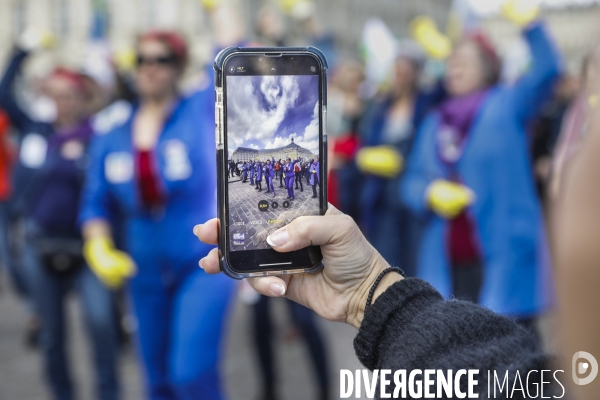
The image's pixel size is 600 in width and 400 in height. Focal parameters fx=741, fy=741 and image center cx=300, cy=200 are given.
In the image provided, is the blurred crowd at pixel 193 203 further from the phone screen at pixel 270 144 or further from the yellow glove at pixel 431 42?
the phone screen at pixel 270 144

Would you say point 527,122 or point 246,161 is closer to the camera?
point 246,161

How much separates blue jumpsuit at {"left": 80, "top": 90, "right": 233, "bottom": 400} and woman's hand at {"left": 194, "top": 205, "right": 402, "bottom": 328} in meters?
1.59

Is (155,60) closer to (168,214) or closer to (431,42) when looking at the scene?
(168,214)

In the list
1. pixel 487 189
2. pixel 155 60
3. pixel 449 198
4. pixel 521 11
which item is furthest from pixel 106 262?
pixel 521 11

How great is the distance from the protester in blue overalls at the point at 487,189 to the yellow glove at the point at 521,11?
0.22 metres

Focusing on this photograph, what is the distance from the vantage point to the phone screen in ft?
4.62

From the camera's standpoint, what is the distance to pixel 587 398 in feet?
1.76

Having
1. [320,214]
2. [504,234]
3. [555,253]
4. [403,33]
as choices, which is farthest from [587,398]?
[403,33]

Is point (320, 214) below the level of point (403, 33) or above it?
below

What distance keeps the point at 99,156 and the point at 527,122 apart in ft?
7.10

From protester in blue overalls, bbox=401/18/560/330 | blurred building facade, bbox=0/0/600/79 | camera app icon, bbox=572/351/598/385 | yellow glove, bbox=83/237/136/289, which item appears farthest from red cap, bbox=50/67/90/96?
blurred building facade, bbox=0/0/600/79

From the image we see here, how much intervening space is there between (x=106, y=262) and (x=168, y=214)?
27.6 inches

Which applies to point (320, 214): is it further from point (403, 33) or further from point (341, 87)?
point (403, 33)

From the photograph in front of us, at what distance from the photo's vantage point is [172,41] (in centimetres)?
351
